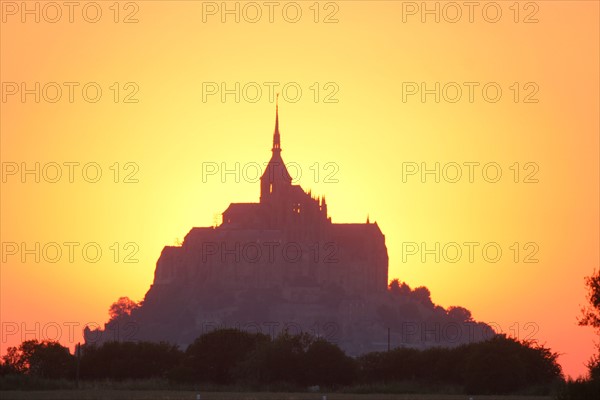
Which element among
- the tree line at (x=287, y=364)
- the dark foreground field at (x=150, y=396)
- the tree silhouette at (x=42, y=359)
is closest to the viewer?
the dark foreground field at (x=150, y=396)

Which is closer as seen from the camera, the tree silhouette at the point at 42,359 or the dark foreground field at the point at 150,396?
the dark foreground field at the point at 150,396

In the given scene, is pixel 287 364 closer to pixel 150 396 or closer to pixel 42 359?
pixel 42 359

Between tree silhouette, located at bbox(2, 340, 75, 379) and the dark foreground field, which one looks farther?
tree silhouette, located at bbox(2, 340, 75, 379)

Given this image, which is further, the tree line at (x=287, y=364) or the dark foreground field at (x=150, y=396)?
the tree line at (x=287, y=364)

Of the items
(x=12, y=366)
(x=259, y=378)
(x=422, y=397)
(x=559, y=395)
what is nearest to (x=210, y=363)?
(x=259, y=378)

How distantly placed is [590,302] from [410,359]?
28063 mm

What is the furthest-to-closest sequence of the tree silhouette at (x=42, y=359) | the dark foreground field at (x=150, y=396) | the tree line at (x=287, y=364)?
the tree silhouette at (x=42, y=359), the tree line at (x=287, y=364), the dark foreground field at (x=150, y=396)

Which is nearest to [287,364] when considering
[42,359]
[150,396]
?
[42,359]

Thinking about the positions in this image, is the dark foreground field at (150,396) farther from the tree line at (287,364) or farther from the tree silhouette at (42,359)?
the tree silhouette at (42,359)

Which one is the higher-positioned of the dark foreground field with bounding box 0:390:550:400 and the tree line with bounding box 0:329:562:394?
the tree line with bounding box 0:329:562:394

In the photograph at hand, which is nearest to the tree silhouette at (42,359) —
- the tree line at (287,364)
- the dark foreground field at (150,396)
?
the tree line at (287,364)

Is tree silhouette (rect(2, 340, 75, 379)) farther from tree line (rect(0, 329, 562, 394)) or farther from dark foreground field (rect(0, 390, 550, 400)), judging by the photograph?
dark foreground field (rect(0, 390, 550, 400))

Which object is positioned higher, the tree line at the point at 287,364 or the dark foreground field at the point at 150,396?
the tree line at the point at 287,364

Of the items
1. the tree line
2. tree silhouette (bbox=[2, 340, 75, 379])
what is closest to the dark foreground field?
the tree line
